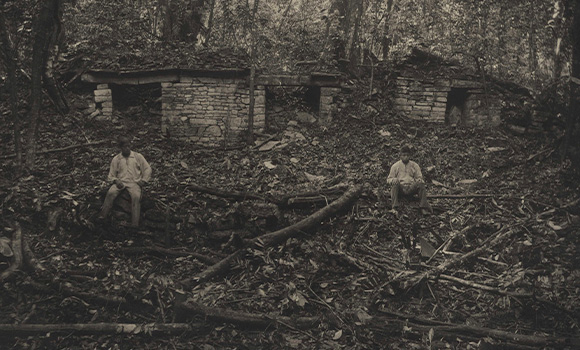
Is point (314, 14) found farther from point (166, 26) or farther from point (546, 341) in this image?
point (546, 341)

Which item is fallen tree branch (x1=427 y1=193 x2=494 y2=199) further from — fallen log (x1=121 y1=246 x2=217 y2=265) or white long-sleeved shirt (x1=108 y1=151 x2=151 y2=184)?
white long-sleeved shirt (x1=108 y1=151 x2=151 y2=184)

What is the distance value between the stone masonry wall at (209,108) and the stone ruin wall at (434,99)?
327 cm

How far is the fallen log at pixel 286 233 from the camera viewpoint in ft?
16.8

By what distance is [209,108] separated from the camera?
31.1 ft

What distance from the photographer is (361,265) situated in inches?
211

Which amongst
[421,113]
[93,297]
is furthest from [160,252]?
[421,113]

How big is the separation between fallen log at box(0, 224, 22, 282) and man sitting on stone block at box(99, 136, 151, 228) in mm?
918

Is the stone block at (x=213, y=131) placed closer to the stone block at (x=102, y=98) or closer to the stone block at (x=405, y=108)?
the stone block at (x=102, y=98)

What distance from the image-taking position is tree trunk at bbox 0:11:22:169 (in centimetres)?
633

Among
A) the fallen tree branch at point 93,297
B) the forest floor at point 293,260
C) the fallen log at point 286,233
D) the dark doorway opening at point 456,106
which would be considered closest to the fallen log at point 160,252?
the forest floor at point 293,260

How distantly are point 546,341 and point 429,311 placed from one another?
1.11m

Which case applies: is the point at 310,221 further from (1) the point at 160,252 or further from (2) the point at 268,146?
(2) the point at 268,146

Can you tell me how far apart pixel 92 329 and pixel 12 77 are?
4151mm

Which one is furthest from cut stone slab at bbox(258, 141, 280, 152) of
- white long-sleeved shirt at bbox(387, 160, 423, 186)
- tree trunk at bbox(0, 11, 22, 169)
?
tree trunk at bbox(0, 11, 22, 169)
